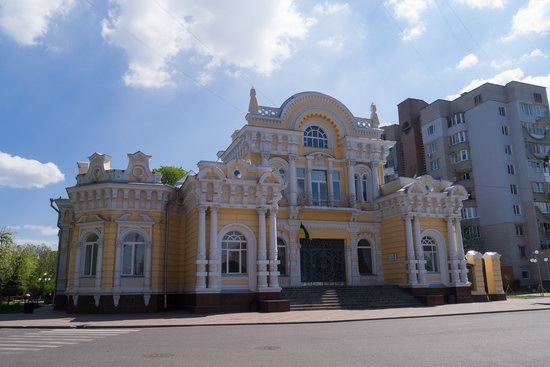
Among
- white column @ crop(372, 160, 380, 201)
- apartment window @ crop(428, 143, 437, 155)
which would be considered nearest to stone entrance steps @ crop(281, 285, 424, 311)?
white column @ crop(372, 160, 380, 201)

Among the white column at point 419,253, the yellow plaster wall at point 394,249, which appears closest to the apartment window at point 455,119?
the yellow plaster wall at point 394,249

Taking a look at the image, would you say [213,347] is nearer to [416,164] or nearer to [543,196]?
[543,196]

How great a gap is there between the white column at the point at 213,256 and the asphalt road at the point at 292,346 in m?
7.18

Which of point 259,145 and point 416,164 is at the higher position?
point 416,164

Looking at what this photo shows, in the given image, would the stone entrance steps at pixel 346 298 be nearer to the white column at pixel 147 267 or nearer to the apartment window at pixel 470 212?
the white column at pixel 147 267

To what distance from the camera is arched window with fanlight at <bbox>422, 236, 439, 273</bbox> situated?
2925 cm

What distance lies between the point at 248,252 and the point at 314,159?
9.06 meters

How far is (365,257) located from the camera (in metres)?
30.5

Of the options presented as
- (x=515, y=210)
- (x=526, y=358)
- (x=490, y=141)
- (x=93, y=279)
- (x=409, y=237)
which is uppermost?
(x=490, y=141)

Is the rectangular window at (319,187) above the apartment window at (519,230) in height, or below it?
above

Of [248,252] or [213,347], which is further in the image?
[248,252]

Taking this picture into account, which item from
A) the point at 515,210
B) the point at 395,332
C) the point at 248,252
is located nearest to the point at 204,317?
the point at 248,252

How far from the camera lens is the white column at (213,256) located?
22.9m

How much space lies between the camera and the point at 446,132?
192ft
